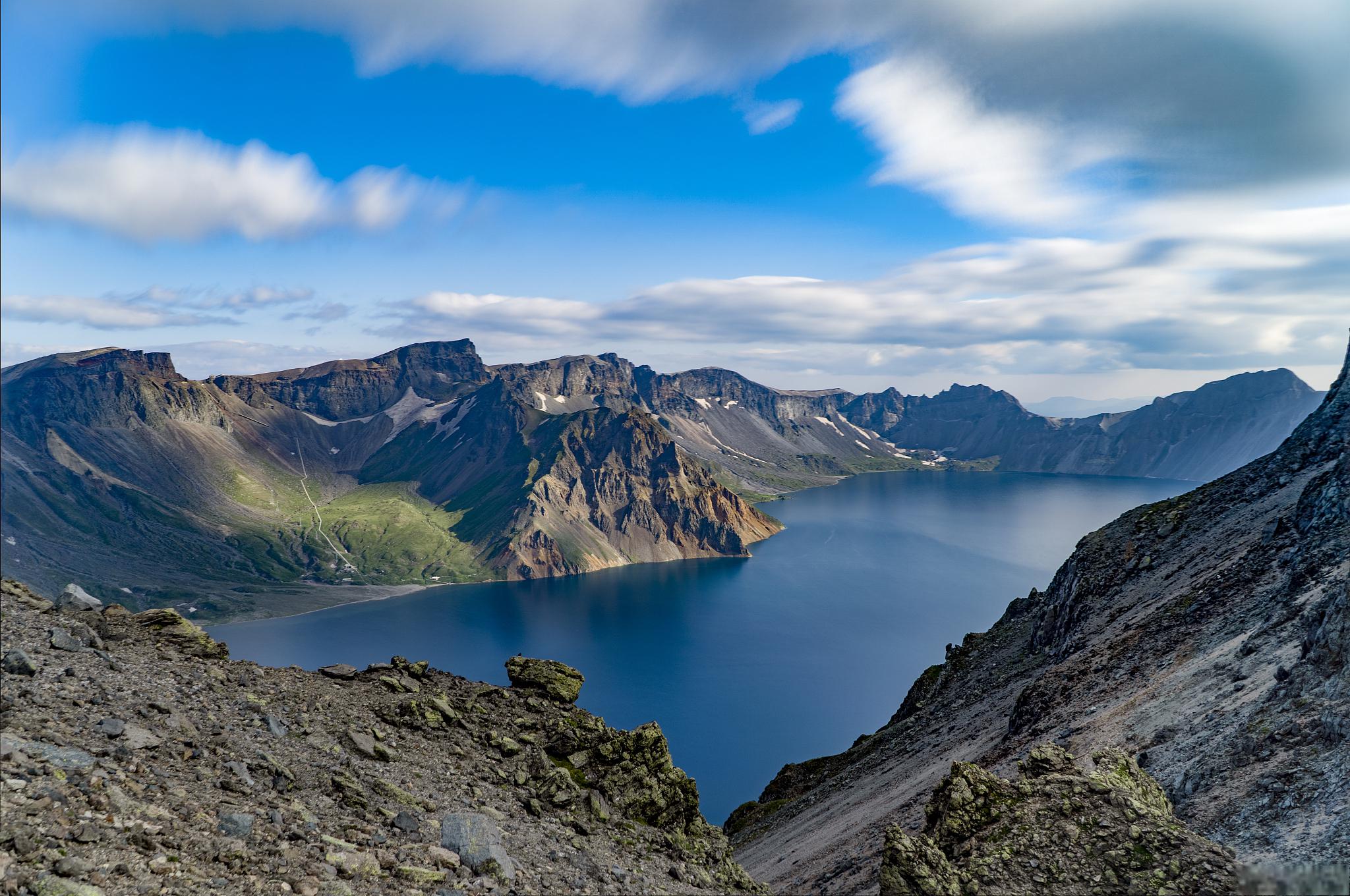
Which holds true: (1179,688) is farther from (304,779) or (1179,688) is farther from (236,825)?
(236,825)

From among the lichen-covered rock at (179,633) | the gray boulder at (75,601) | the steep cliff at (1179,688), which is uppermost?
the gray boulder at (75,601)

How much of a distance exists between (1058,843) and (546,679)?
24919 millimetres

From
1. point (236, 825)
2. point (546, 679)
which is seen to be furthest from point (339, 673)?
point (236, 825)

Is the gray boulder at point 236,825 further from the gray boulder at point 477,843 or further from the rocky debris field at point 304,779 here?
the gray boulder at point 477,843

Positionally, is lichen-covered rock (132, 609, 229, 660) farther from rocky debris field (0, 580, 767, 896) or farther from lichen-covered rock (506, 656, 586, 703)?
lichen-covered rock (506, 656, 586, 703)

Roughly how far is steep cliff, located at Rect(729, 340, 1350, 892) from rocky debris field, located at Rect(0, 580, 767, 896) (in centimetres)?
1711

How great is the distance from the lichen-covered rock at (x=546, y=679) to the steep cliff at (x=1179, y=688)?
61.9 ft

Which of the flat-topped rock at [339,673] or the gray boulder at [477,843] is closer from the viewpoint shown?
the gray boulder at [477,843]

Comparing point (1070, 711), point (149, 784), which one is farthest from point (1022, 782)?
point (149, 784)

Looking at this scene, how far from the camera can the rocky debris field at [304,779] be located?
15375mm

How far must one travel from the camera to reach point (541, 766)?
30656mm

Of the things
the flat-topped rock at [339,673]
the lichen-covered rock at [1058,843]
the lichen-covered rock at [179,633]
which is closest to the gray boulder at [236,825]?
the lichen-covered rock at [179,633]

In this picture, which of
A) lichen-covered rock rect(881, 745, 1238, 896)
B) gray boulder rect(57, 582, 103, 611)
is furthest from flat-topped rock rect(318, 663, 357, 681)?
lichen-covered rock rect(881, 745, 1238, 896)

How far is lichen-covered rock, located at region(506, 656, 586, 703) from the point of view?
37875 mm
